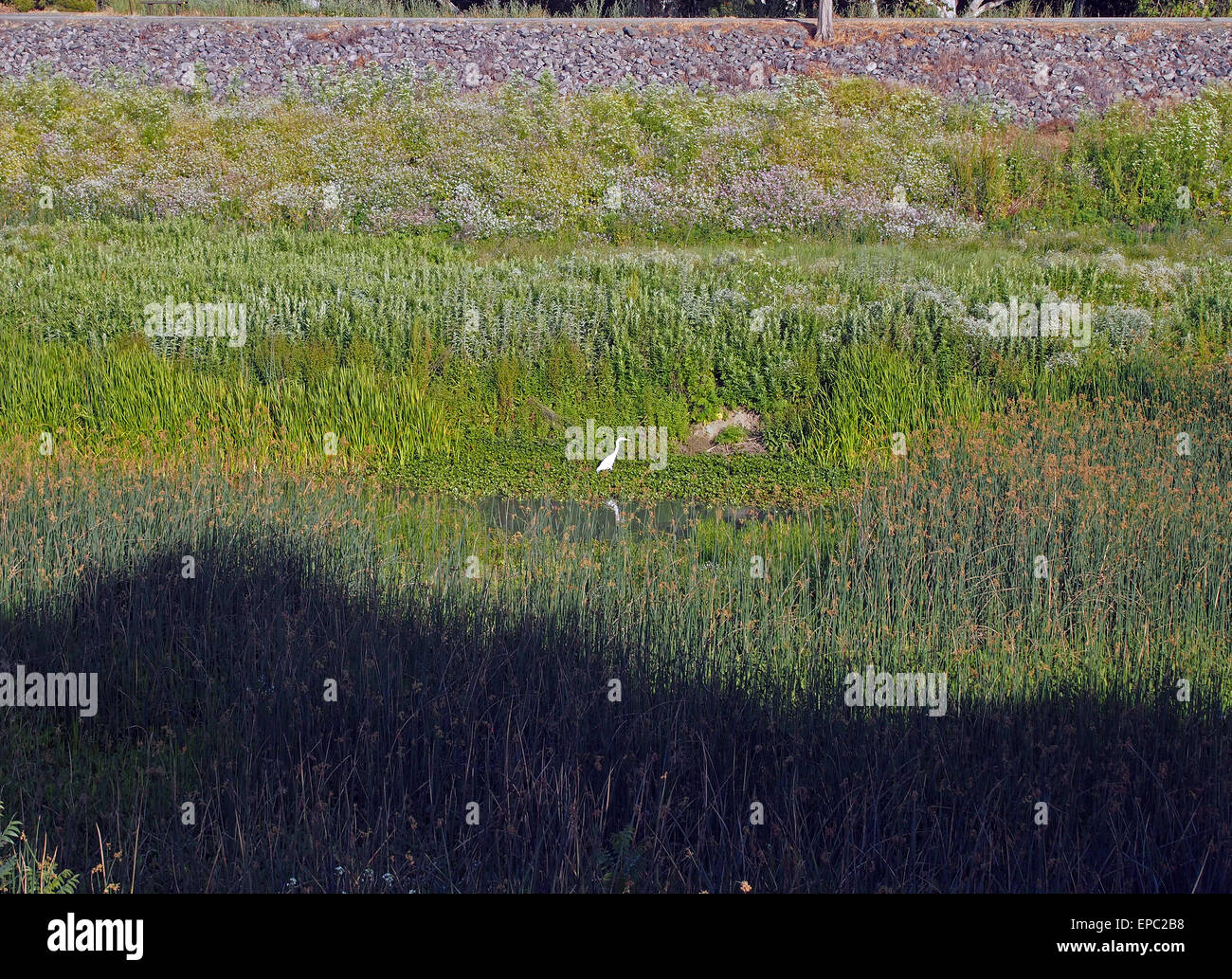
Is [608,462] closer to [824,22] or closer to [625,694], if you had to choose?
[625,694]

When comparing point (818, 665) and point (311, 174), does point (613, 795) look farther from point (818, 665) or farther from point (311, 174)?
point (311, 174)

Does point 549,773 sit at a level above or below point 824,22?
below

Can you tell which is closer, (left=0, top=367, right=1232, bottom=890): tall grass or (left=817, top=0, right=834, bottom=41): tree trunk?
(left=0, top=367, right=1232, bottom=890): tall grass

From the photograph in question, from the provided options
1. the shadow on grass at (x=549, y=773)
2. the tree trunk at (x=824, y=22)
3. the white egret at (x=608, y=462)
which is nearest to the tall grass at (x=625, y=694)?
the shadow on grass at (x=549, y=773)

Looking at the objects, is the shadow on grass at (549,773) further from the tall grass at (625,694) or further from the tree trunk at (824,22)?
the tree trunk at (824,22)

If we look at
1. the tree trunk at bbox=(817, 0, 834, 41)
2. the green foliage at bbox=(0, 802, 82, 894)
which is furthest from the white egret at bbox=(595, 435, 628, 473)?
the tree trunk at bbox=(817, 0, 834, 41)

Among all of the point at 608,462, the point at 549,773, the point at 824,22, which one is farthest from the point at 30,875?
the point at 824,22

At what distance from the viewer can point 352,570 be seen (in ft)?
19.5

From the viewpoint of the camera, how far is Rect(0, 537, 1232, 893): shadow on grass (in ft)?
11.9

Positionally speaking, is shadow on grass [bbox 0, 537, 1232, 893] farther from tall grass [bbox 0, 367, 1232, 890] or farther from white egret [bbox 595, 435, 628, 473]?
white egret [bbox 595, 435, 628, 473]

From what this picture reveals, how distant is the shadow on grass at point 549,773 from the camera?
11.9 ft

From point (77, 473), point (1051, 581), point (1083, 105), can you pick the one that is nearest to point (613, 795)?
point (1051, 581)

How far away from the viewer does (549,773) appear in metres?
4.12
